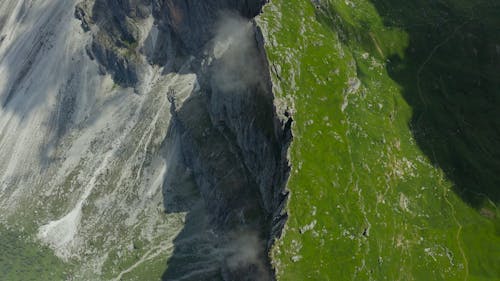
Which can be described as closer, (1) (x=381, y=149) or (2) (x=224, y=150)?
(1) (x=381, y=149)

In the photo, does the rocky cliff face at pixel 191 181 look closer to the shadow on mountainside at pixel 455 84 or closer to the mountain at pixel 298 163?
the mountain at pixel 298 163

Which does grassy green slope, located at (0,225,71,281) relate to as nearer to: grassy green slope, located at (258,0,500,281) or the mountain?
the mountain

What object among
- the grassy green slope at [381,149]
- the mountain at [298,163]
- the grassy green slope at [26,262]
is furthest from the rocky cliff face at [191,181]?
the grassy green slope at [381,149]

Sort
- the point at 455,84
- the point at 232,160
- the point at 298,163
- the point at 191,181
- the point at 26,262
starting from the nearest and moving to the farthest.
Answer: the point at 298,163
the point at 455,84
the point at 232,160
the point at 26,262
the point at 191,181

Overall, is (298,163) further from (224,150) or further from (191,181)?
(191,181)

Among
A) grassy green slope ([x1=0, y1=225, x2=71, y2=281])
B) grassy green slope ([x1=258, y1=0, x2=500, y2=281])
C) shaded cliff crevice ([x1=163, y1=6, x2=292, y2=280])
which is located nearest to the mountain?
grassy green slope ([x1=258, y1=0, x2=500, y2=281])

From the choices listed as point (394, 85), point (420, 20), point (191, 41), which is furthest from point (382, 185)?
point (191, 41)

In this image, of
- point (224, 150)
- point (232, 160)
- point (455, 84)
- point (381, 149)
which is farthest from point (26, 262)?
point (455, 84)
